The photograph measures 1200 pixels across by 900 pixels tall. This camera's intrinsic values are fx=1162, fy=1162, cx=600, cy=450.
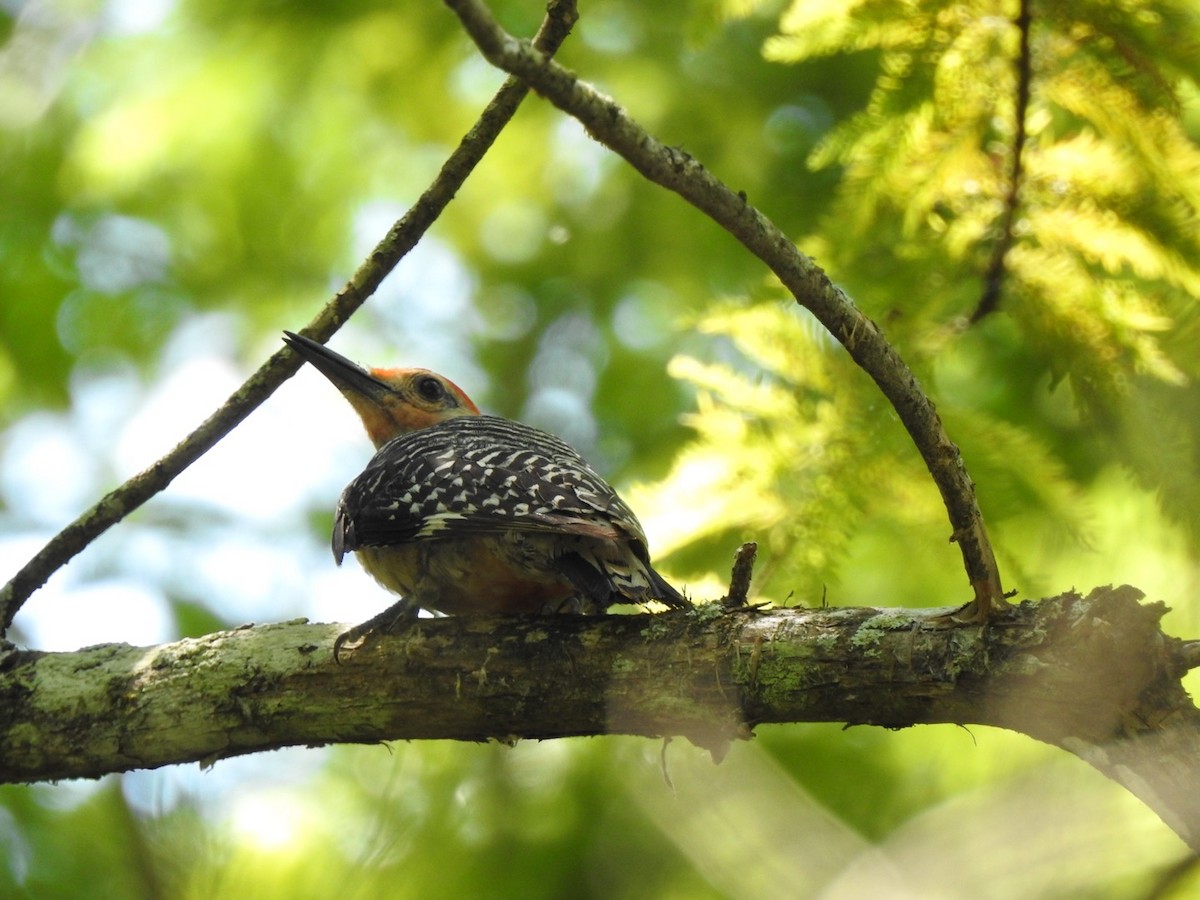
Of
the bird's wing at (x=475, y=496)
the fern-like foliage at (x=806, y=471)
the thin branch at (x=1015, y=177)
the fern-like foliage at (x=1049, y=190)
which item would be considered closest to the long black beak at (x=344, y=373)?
the bird's wing at (x=475, y=496)

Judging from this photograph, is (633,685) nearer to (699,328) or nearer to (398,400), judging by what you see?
(699,328)

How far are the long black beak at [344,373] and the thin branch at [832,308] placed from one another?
212 centimetres

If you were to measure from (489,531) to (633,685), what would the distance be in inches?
31.0

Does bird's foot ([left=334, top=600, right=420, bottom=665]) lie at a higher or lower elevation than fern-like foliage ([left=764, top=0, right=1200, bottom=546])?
lower

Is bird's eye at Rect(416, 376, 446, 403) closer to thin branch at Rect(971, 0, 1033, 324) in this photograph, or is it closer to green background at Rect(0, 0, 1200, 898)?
green background at Rect(0, 0, 1200, 898)

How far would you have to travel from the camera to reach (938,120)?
11.8 ft

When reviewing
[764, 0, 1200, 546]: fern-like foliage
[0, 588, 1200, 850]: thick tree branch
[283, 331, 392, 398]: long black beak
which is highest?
[283, 331, 392, 398]: long black beak

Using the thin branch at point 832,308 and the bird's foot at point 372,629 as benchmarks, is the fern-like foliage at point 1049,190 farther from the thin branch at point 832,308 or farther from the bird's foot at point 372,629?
the bird's foot at point 372,629

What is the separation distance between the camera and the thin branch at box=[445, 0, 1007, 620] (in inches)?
105

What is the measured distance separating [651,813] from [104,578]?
14.7ft

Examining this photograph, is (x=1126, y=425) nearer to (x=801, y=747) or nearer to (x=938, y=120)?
(x=938, y=120)

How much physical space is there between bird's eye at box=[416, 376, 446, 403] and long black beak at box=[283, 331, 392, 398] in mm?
174

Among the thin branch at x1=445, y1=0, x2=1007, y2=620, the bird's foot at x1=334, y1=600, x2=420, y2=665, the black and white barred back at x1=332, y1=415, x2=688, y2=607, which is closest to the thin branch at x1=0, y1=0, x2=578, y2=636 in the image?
the black and white barred back at x1=332, y1=415, x2=688, y2=607

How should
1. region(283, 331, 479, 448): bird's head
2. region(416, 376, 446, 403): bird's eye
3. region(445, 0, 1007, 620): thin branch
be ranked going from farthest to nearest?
region(416, 376, 446, 403): bird's eye
region(283, 331, 479, 448): bird's head
region(445, 0, 1007, 620): thin branch
